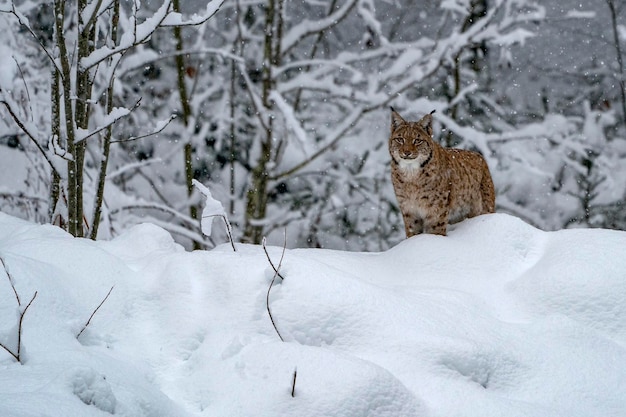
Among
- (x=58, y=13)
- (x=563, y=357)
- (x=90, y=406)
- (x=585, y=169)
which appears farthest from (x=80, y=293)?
(x=585, y=169)

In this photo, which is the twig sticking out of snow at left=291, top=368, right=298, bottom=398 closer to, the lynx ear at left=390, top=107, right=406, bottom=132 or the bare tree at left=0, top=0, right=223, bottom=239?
the bare tree at left=0, top=0, right=223, bottom=239

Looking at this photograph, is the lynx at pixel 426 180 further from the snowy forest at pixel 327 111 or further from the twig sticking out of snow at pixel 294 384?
the twig sticking out of snow at pixel 294 384

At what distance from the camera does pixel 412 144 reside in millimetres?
4246

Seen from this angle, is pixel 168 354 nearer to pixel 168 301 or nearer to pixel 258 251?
pixel 168 301

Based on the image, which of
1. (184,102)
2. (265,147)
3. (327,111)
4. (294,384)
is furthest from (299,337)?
(327,111)

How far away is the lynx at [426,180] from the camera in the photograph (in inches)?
169

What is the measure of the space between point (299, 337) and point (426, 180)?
2239 millimetres

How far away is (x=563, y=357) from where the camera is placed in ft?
7.84

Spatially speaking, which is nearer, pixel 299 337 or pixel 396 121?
pixel 299 337

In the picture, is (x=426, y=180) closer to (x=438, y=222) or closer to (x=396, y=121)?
(x=438, y=222)

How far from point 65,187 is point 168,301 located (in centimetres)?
123

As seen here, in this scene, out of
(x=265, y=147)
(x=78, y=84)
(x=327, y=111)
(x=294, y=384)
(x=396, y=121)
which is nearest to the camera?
(x=294, y=384)

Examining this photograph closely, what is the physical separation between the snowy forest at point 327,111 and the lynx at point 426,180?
740mm

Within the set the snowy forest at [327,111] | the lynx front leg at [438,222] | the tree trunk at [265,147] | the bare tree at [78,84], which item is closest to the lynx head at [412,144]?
the lynx front leg at [438,222]
